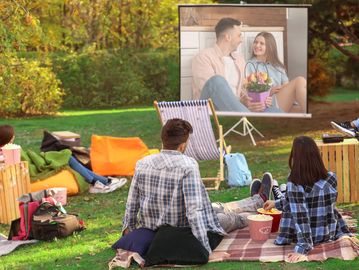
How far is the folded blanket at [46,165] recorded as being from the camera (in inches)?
332

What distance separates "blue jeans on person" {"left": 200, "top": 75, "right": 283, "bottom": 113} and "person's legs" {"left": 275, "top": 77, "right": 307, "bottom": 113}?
0.15m

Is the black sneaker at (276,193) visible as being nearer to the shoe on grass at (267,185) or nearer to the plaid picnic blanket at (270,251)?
the shoe on grass at (267,185)

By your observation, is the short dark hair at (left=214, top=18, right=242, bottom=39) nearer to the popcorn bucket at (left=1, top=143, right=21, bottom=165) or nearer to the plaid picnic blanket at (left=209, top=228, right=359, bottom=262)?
the popcorn bucket at (left=1, top=143, right=21, bottom=165)

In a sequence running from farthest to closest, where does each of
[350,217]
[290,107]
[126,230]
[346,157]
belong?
[290,107] < [346,157] < [350,217] < [126,230]

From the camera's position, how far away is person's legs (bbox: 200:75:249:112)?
1220 centimetres

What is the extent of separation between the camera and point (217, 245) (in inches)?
227

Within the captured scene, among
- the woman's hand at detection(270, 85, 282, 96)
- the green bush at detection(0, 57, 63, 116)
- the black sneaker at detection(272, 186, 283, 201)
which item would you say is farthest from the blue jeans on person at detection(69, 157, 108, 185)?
the green bush at detection(0, 57, 63, 116)

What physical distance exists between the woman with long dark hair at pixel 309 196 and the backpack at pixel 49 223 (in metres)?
2.06

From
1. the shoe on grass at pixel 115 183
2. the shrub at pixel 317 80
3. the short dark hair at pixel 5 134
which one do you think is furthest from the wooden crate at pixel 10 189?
the shrub at pixel 317 80

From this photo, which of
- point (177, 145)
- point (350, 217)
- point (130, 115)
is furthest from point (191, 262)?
point (130, 115)

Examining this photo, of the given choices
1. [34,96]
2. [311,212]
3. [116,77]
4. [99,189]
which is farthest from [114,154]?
[116,77]

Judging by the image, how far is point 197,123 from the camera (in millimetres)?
9180

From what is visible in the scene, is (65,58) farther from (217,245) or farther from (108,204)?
(217,245)

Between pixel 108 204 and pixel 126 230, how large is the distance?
7.53 feet
